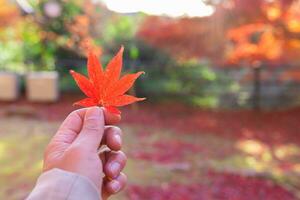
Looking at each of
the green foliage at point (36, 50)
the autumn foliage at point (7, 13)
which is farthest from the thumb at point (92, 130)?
the green foliage at point (36, 50)

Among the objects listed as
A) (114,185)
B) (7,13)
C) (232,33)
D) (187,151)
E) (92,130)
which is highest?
(7,13)

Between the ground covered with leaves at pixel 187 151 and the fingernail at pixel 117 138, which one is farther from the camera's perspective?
the ground covered with leaves at pixel 187 151

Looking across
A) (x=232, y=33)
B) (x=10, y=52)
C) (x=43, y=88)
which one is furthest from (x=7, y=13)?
(x=232, y=33)

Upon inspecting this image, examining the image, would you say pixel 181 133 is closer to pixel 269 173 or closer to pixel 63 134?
pixel 269 173

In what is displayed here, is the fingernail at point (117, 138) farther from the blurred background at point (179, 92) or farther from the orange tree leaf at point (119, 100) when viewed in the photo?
the blurred background at point (179, 92)

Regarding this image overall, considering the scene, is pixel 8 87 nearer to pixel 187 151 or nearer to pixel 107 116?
pixel 187 151

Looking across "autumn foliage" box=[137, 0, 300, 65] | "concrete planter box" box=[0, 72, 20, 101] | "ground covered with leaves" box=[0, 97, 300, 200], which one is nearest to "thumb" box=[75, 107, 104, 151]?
"ground covered with leaves" box=[0, 97, 300, 200]

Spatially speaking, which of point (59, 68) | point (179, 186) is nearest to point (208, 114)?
point (59, 68)

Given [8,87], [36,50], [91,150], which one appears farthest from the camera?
[36,50]
